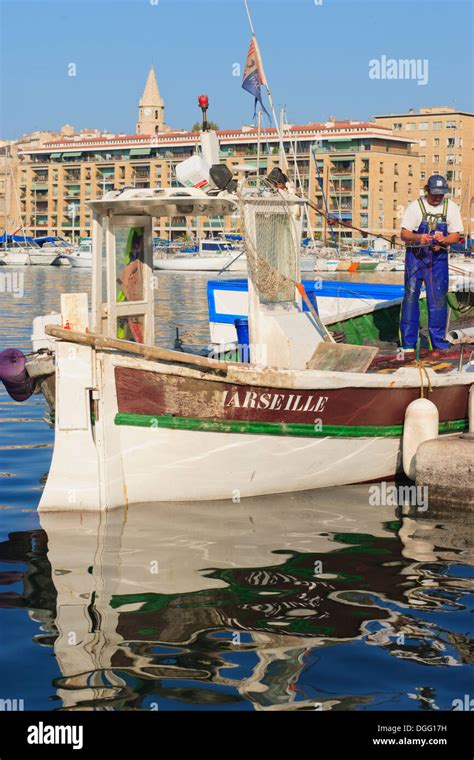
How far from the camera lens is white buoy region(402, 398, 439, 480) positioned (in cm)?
1084

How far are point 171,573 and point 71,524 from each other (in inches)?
62.0

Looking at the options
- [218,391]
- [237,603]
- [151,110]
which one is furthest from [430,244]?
[151,110]

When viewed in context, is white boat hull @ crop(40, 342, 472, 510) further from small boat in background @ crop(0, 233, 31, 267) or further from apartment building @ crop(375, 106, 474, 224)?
apartment building @ crop(375, 106, 474, 224)

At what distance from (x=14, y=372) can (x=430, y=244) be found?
4.97 metres

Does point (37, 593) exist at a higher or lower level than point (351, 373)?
lower

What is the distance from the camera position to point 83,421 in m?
9.57

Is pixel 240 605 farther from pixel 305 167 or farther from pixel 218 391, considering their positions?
pixel 305 167

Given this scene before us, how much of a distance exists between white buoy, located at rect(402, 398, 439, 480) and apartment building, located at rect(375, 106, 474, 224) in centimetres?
13363

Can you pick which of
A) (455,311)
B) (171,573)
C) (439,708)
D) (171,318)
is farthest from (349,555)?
(171,318)

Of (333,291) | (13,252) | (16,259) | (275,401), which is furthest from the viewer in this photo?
(13,252)

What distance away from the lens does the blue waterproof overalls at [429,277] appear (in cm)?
1266

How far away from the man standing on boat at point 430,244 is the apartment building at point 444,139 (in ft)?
431

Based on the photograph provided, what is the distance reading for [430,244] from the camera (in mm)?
12484
